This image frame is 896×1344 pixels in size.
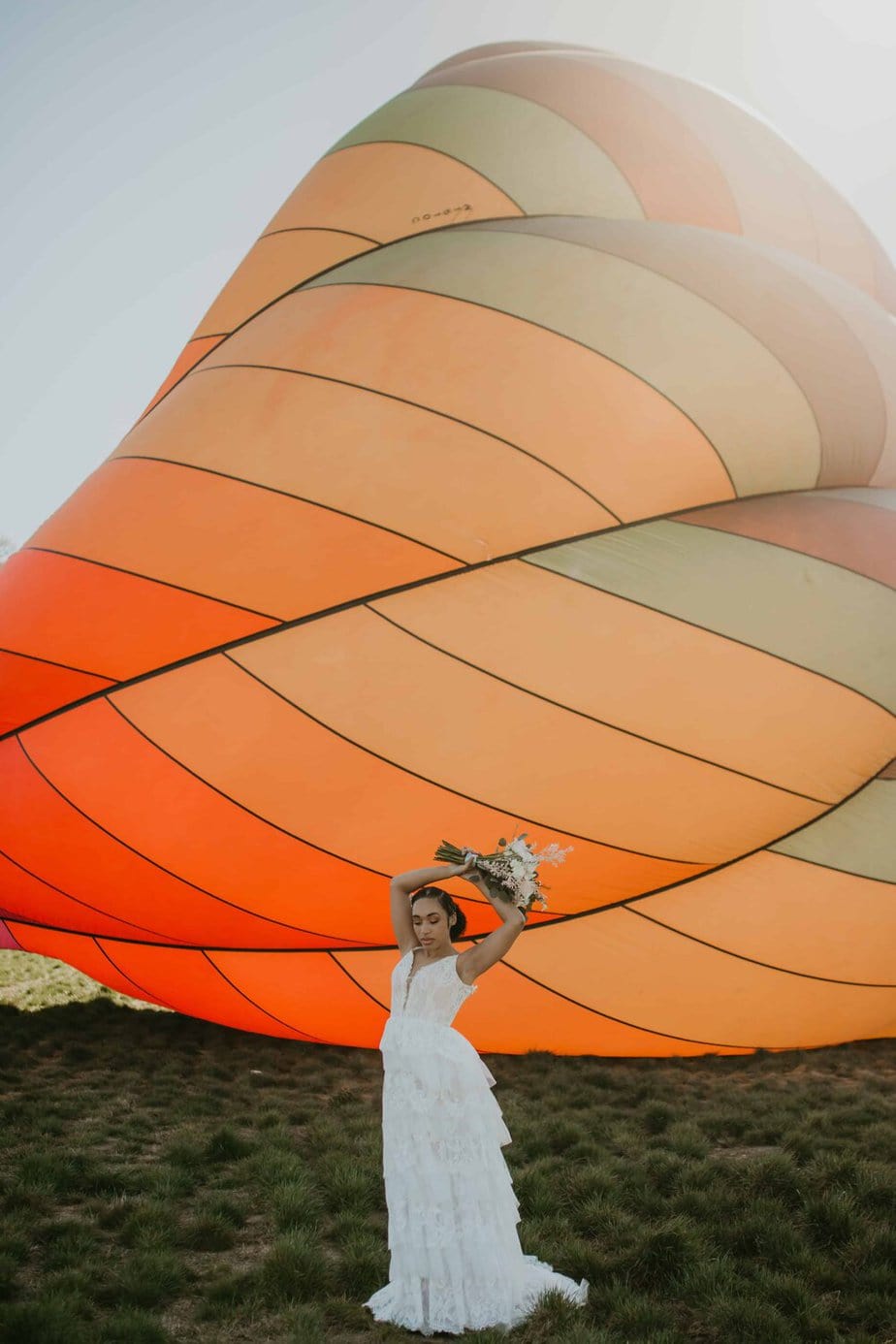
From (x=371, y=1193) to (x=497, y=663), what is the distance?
2114mm

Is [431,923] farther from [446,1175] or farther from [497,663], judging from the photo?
[497,663]

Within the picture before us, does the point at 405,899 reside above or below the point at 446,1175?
above

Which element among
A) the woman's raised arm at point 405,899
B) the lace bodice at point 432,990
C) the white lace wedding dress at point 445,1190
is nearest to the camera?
the white lace wedding dress at point 445,1190

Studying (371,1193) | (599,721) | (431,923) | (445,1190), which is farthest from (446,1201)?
(599,721)

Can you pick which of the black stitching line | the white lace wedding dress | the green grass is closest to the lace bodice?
the white lace wedding dress

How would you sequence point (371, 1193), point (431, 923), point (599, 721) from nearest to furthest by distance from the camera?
1. point (431, 923)
2. point (371, 1193)
3. point (599, 721)

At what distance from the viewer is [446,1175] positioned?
2662 mm

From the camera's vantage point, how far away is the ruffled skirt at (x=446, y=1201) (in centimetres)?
263

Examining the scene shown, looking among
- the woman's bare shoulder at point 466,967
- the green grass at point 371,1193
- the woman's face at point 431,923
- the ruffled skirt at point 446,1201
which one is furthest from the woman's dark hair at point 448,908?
the green grass at point 371,1193

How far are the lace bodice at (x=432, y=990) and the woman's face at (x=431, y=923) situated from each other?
0.05 metres

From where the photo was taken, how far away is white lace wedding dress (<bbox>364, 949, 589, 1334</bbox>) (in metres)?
2.63

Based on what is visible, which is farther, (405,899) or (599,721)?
(599,721)

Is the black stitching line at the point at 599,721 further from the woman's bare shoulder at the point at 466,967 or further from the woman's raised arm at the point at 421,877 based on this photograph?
the woman's bare shoulder at the point at 466,967

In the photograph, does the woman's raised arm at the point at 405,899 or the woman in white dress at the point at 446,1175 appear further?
the woman's raised arm at the point at 405,899
